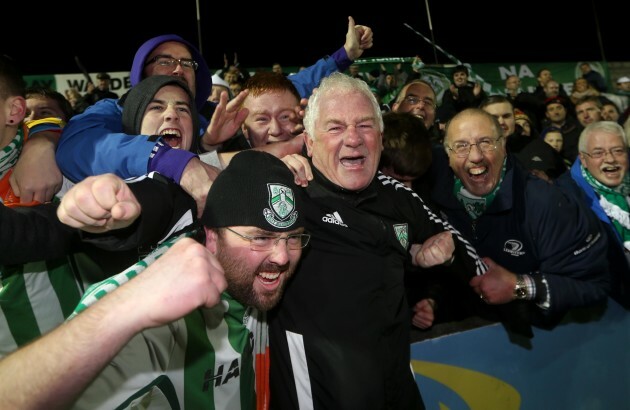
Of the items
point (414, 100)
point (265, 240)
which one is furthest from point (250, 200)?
point (414, 100)

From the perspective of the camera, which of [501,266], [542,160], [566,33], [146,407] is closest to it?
[146,407]

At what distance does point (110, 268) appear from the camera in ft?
6.28

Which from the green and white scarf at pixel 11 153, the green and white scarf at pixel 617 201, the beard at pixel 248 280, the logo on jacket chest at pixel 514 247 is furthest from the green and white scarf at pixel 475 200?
the green and white scarf at pixel 11 153

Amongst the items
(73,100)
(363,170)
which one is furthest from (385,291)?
(73,100)

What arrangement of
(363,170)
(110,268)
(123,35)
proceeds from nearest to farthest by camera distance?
1. (110,268)
2. (363,170)
3. (123,35)

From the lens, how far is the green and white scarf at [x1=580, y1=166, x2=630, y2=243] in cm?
406

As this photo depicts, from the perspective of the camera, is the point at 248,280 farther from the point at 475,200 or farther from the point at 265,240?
the point at 475,200

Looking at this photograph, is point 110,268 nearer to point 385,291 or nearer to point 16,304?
point 16,304

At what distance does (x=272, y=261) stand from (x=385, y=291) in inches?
25.1

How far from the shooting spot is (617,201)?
13.8 feet

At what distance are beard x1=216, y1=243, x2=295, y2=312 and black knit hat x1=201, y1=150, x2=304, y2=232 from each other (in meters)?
0.13

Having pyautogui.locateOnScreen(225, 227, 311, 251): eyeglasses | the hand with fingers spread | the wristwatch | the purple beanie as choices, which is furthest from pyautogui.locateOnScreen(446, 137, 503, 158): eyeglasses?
pyautogui.locateOnScreen(225, 227, 311, 251): eyeglasses

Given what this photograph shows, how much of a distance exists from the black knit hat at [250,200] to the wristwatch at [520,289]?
5.31ft

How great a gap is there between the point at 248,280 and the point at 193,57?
1.47 metres
